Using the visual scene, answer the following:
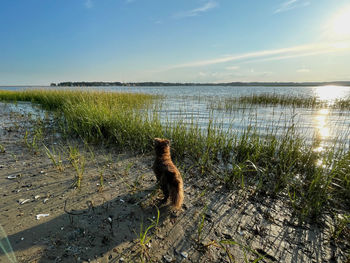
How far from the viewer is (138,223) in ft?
7.90

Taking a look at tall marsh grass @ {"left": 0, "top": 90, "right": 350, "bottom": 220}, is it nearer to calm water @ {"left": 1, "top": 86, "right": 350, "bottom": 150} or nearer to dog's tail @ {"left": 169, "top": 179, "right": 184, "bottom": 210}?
calm water @ {"left": 1, "top": 86, "right": 350, "bottom": 150}

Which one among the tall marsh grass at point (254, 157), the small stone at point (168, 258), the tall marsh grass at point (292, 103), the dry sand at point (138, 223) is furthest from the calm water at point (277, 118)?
the small stone at point (168, 258)

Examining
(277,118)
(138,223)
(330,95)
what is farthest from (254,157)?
(330,95)

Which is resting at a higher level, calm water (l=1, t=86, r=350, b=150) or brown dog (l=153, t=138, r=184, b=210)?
brown dog (l=153, t=138, r=184, b=210)

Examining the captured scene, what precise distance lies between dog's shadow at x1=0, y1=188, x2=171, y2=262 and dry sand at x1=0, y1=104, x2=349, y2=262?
11 millimetres

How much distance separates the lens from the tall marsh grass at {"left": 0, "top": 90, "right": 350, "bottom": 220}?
3207mm

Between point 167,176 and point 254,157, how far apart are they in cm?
278

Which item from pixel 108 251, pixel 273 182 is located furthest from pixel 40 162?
→ pixel 273 182

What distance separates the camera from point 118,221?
7.93ft

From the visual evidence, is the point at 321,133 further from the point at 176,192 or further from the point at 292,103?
the point at 292,103

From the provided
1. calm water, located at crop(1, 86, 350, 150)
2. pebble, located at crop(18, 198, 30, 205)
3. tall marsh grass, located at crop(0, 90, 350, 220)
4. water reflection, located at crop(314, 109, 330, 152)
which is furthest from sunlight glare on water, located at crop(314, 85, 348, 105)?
pebble, located at crop(18, 198, 30, 205)

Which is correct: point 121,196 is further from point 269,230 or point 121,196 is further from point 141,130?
point 141,130

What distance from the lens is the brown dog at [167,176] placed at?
2.39m

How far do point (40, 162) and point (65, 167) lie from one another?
2.39 feet
